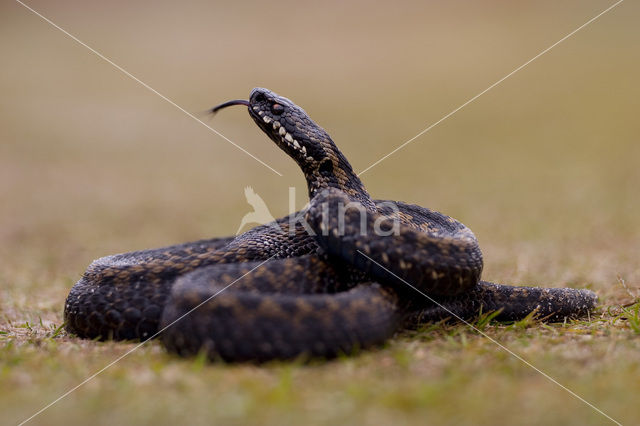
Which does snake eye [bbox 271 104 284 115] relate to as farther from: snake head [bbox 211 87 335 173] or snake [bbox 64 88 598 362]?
snake [bbox 64 88 598 362]

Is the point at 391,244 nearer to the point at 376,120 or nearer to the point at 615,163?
the point at 615,163

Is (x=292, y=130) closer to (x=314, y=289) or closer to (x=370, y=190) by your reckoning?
(x=314, y=289)

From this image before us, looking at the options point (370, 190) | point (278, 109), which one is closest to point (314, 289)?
point (278, 109)

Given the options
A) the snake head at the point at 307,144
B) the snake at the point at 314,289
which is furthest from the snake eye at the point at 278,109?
the snake at the point at 314,289

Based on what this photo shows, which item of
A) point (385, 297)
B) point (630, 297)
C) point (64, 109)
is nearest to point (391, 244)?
point (385, 297)

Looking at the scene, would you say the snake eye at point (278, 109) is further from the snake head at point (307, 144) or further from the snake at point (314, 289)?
the snake at point (314, 289)

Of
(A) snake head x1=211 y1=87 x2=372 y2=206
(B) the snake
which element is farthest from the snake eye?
(B) the snake

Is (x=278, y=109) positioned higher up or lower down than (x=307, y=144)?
higher up

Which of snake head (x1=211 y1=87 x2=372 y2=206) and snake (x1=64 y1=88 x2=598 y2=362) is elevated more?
snake head (x1=211 y1=87 x2=372 y2=206)

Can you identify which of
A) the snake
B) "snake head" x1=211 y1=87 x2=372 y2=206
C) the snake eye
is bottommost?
the snake
